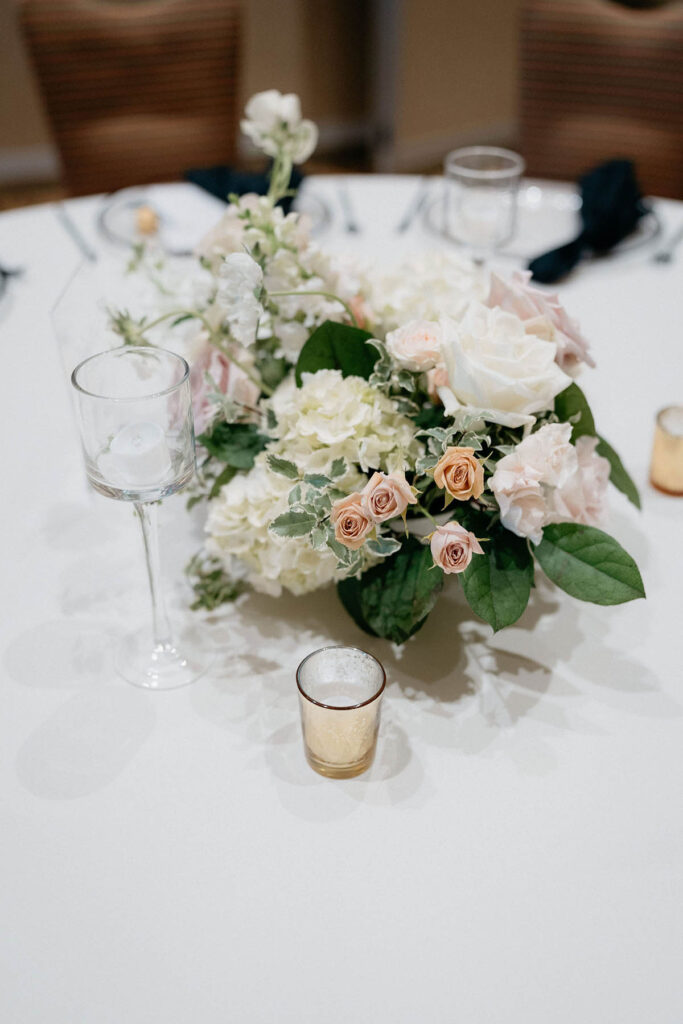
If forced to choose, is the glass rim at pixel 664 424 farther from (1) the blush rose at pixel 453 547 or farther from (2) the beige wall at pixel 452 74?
(2) the beige wall at pixel 452 74

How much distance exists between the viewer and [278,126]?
1.05 m

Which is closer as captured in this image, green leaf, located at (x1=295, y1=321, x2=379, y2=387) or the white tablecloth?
the white tablecloth

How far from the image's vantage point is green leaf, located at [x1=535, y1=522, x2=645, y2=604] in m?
0.76

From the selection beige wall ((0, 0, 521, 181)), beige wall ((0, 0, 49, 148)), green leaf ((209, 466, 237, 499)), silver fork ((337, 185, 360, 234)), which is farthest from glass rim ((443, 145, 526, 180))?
beige wall ((0, 0, 49, 148))

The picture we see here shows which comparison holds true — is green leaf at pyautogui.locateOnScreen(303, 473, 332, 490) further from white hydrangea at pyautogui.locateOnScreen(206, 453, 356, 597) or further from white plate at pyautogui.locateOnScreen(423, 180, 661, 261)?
white plate at pyautogui.locateOnScreen(423, 180, 661, 261)

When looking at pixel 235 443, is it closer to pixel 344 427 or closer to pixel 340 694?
pixel 344 427

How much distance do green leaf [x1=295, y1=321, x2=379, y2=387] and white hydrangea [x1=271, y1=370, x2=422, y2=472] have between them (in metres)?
0.04

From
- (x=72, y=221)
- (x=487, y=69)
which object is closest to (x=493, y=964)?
(x=72, y=221)

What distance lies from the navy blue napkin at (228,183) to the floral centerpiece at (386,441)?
614 mm

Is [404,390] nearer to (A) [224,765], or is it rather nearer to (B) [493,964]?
(A) [224,765]

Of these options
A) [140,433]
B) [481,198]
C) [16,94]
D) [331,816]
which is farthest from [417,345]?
[16,94]

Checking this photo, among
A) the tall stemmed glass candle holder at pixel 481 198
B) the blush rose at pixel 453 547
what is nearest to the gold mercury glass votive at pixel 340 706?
the blush rose at pixel 453 547

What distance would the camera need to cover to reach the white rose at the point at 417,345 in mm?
794

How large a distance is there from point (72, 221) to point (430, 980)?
4.53 feet
